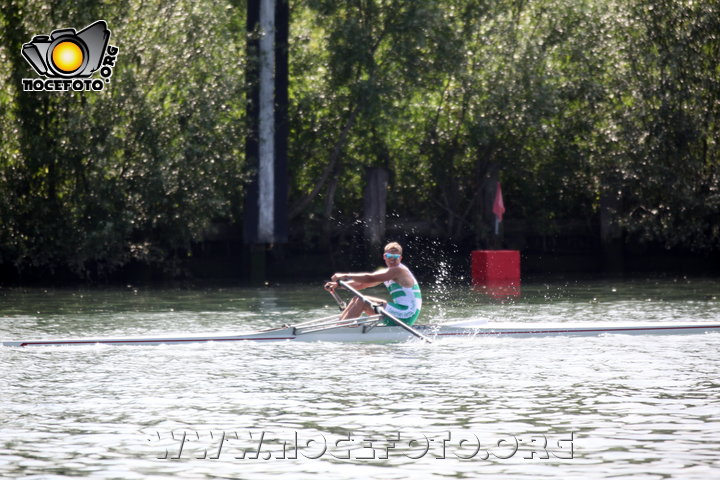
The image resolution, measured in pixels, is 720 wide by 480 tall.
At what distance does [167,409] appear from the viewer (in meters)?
10.4

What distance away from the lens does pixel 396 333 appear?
15391 millimetres

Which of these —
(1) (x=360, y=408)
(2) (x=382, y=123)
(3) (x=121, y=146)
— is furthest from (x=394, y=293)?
(2) (x=382, y=123)

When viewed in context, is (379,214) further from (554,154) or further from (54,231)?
(54,231)

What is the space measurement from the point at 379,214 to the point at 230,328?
1742 cm

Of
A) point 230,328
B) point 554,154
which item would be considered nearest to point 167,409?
point 230,328

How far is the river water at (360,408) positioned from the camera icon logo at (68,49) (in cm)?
1251

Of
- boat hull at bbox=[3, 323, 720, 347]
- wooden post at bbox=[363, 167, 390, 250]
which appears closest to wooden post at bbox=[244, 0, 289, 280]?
wooden post at bbox=[363, 167, 390, 250]

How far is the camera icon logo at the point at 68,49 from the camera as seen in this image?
95.3 feet

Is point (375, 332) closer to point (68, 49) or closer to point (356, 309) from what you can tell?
point (356, 309)

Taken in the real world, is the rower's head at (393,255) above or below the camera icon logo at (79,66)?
below

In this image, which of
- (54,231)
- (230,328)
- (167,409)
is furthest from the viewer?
(54,231)

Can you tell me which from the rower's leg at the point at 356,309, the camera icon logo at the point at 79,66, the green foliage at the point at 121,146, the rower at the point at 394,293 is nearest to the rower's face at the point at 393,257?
the rower at the point at 394,293

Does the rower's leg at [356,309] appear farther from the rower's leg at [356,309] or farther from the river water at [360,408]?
the river water at [360,408]

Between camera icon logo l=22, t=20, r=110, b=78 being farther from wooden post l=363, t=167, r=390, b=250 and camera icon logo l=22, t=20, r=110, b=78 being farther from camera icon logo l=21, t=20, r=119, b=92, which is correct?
wooden post l=363, t=167, r=390, b=250
